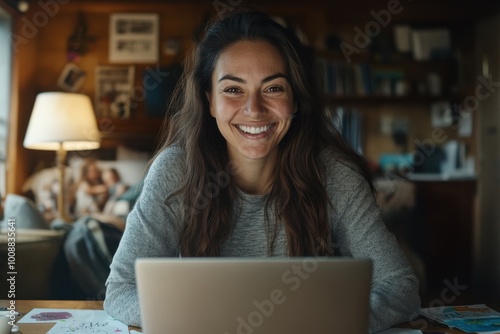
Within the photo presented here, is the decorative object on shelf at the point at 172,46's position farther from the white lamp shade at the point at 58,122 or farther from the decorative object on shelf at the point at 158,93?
the white lamp shade at the point at 58,122

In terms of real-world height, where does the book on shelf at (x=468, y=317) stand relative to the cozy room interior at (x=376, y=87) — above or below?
below

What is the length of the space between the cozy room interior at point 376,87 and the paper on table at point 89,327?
3447 mm

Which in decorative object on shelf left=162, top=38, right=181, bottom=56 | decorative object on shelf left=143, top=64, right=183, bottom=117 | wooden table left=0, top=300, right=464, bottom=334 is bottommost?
wooden table left=0, top=300, right=464, bottom=334

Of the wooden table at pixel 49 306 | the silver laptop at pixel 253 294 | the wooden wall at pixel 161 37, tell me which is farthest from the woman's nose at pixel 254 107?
the wooden wall at pixel 161 37

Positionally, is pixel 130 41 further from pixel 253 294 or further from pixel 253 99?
pixel 253 294

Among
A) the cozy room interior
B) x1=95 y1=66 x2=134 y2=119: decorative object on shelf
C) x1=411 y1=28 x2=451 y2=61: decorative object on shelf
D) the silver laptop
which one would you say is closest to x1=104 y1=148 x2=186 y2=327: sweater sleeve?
the silver laptop

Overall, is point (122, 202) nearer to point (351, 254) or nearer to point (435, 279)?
point (435, 279)

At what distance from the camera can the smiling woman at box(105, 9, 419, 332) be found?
1.38 m

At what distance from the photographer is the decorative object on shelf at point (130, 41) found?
4805mm

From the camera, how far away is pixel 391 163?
16.1ft

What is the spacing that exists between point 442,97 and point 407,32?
0.60 meters

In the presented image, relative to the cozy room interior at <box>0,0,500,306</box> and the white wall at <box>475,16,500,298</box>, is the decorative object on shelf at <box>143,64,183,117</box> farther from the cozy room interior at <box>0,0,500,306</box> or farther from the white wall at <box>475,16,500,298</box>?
the white wall at <box>475,16,500,298</box>

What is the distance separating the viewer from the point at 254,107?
1423mm

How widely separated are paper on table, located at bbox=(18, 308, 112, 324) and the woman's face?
51 centimetres
